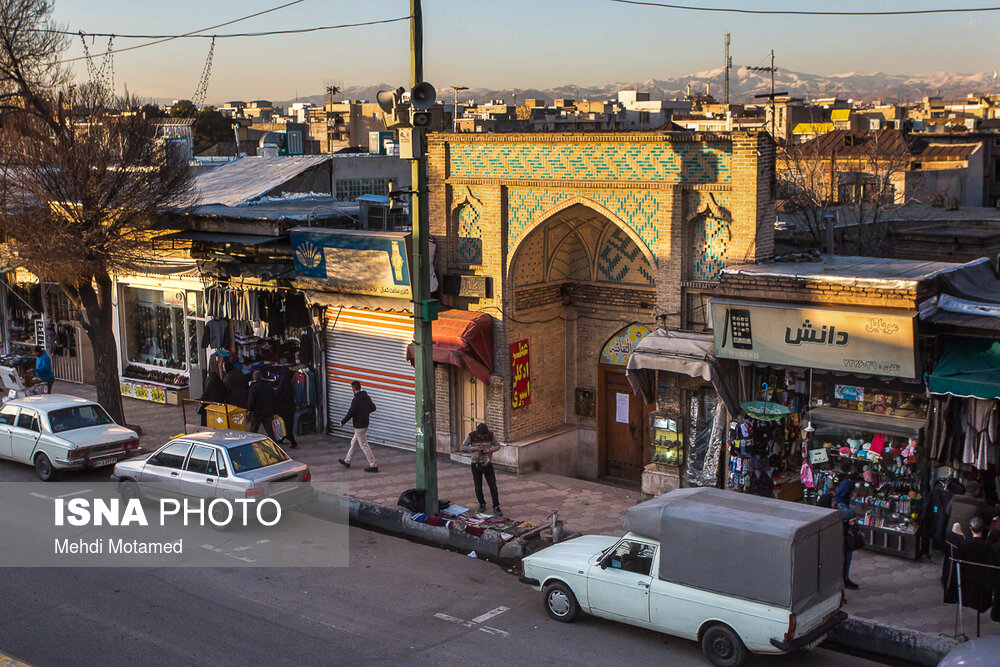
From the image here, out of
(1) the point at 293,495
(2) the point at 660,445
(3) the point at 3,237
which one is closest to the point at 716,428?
Result: (2) the point at 660,445

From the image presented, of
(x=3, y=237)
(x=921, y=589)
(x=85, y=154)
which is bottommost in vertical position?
(x=921, y=589)

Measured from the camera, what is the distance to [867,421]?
14.1 metres

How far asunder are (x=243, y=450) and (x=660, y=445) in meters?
6.47

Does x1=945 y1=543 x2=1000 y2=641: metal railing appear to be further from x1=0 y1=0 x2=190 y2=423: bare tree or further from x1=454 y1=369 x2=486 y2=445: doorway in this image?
x1=0 y1=0 x2=190 y2=423: bare tree

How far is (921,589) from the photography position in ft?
41.4

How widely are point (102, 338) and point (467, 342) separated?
25.6 ft

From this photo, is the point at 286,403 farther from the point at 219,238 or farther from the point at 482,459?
the point at 482,459

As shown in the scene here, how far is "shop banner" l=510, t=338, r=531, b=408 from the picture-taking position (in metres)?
18.6

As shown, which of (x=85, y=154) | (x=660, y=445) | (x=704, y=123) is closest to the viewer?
(x=660, y=445)

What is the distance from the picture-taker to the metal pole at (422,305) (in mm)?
14711

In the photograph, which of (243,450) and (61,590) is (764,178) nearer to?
(243,450)

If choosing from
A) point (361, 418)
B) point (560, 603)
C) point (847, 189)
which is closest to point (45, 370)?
point (361, 418)

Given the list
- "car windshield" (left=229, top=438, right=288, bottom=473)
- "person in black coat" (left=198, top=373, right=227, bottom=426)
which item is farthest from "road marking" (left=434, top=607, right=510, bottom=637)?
"person in black coat" (left=198, top=373, right=227, bottom=426)

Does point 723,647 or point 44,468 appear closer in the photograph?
point 723,647
